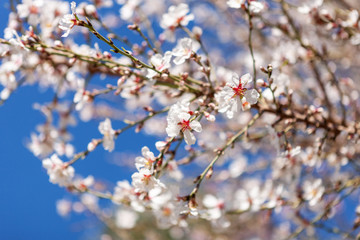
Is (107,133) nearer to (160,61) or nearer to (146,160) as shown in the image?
(146,160)

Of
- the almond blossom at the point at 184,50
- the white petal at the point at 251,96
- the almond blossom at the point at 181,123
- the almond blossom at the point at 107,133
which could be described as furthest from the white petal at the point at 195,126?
the almond blossom at the point at 107,133

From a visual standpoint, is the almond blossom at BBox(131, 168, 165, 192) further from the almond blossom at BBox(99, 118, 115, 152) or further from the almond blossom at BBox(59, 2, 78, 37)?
the almond blossom at BBox(59, 2, 78, 37)

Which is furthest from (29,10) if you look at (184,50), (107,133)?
(184,50)

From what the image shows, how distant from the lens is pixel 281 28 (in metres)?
2.24

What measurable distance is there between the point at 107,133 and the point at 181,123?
497 millimetres

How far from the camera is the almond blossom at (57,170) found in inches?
70.0

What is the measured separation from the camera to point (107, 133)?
1719 mm

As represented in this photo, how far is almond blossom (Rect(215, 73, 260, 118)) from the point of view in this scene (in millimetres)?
1351

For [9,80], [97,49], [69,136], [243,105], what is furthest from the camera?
[69,136]

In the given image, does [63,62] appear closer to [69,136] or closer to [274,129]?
[69,136]

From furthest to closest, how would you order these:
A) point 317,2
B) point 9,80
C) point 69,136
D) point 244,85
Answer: point 69,136 < point 317,2 < point 9,80 < point 244,85

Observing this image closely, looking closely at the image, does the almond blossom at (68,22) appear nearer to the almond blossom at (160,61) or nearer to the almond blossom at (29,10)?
the almond blossom at (160,61)

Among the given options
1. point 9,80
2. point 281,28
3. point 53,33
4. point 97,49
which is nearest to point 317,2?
point 281,28

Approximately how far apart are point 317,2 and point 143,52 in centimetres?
106
